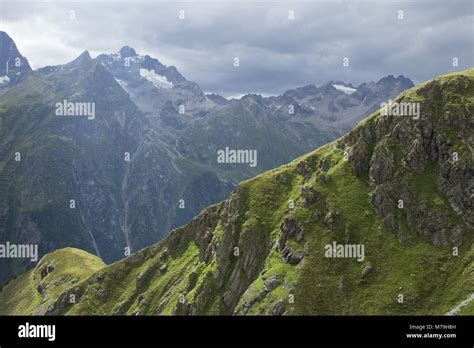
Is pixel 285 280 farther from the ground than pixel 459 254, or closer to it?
closer to it

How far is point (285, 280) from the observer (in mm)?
185125

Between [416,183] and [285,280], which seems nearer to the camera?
[285,280]

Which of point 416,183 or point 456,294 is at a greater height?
point 416,183

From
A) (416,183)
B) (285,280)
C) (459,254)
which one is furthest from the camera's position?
(416,183)

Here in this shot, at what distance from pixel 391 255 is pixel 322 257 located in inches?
976

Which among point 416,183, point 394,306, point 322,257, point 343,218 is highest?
point 416,183

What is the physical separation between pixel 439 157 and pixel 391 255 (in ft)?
153

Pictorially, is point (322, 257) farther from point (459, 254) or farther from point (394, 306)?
point (459, 254)
